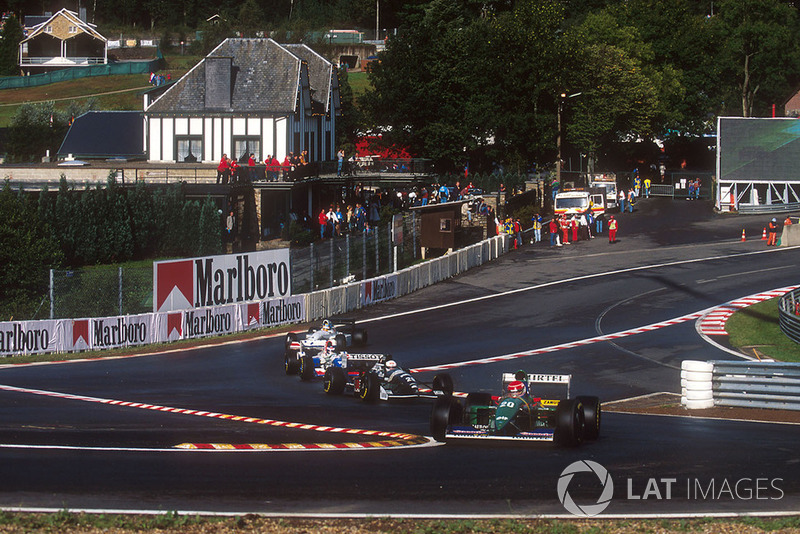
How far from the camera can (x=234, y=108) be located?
62.1 metres

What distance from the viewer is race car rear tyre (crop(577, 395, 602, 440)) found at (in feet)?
58.4

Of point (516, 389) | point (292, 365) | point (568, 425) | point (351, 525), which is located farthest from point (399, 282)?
point (351, 525)

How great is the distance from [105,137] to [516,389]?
59055mm

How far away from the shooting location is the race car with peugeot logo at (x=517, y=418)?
56.5 ft

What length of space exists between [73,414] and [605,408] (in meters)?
11.4

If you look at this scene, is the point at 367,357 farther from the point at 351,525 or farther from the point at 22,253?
the point at 22,253

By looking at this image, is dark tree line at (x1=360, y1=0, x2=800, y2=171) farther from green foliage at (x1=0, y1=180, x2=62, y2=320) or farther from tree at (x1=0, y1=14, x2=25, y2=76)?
tree at (x1=0, y1=14, x2=25, y2=76)

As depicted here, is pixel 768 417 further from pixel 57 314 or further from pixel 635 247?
pixel 635 247

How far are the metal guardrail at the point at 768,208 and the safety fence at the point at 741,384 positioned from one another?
1999 inches

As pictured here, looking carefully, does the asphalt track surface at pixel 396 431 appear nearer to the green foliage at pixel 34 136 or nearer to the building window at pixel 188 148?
the building window at pixel 188 148

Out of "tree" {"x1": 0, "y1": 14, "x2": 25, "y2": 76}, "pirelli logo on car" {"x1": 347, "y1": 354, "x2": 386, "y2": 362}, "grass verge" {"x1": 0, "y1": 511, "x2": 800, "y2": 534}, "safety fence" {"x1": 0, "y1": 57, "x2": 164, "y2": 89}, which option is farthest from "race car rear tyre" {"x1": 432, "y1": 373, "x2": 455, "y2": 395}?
"tree" {"x1": 0, "y1": 14, "x2": 25, "y2": 76}

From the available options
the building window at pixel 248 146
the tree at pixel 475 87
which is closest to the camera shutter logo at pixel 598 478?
the building window at pixel 248 146

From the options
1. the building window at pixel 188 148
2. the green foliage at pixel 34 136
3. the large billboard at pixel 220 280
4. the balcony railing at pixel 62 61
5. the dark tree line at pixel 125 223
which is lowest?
the large billboard at pixel 220 280

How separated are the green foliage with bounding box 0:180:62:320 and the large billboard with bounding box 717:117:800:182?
161ft
